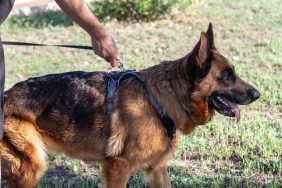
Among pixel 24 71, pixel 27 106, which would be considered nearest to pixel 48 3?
pixel 24 71

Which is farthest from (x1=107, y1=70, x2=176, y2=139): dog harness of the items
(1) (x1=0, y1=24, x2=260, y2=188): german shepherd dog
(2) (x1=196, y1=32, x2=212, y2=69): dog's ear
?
(2) (x1=196, y1=32, x2=212, y2=69): dog's ear

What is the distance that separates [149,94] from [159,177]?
875 mm

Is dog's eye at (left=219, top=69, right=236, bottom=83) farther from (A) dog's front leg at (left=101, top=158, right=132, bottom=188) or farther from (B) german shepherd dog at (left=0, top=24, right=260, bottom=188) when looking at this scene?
(A) dog's front leg at (left=101, top=158, right=132, bottom=188)

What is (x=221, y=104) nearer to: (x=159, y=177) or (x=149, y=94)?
(x=149, y=94)

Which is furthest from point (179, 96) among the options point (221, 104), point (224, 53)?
point (224, 53)

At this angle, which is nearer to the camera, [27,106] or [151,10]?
[27,106]

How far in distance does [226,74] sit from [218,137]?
1878 mm

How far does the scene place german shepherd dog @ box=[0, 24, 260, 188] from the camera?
435cm

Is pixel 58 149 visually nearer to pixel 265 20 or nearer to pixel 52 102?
pixel 52 102

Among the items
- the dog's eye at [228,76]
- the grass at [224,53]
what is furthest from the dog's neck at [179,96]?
the grass at [224,53]

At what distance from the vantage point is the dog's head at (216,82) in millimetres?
4238

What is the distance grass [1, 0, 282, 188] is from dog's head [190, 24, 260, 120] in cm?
96

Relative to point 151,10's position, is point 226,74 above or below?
above

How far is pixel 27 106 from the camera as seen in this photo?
14.7 feet
